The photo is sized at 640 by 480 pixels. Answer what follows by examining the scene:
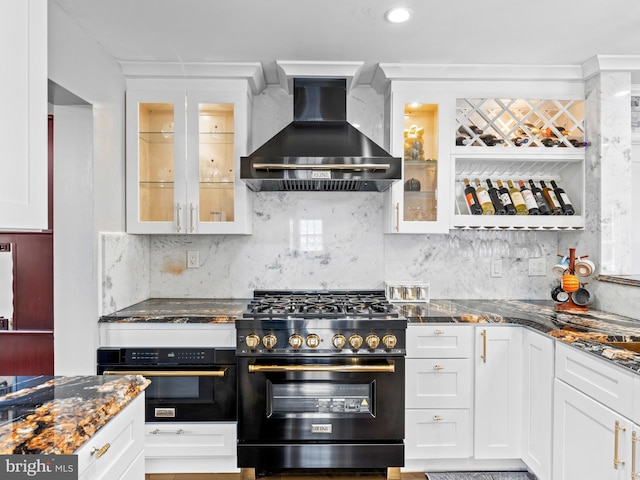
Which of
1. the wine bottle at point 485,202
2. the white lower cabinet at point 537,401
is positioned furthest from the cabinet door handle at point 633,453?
the wine bottle at point 485,202

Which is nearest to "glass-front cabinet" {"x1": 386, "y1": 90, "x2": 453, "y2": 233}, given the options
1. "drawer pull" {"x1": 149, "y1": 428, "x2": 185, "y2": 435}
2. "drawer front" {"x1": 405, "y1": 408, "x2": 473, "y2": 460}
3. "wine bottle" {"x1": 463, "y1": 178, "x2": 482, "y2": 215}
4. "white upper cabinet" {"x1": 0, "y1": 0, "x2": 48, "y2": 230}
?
"wine bottle" {"x1": 463, "y1": 178, "x2": 482, "y2": 215}

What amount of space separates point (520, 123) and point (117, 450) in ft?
8.82

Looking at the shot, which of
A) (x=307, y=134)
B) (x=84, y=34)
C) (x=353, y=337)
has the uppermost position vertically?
(x=84, y=34)

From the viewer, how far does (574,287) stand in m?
2.44

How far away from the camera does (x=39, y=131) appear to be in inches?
38.7

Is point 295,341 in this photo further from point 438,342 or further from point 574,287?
point 574,287

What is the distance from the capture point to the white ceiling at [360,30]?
189cm

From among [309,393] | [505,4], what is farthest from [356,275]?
[505,4]

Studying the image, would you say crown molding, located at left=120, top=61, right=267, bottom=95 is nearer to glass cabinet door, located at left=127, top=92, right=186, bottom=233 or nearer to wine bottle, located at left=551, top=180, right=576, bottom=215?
glass cabinet door, located at left=127, top=92, right=186, bottom=233

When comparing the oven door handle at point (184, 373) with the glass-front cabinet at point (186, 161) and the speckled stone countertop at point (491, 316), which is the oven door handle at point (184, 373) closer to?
the speckled stone countertop at point (491, 316)

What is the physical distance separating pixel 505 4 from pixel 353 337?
1.75 metres

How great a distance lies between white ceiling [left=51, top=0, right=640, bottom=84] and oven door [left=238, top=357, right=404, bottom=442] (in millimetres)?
1716

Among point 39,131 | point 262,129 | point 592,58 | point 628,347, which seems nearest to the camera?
point 39,131

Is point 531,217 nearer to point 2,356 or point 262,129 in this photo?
point 262,129
